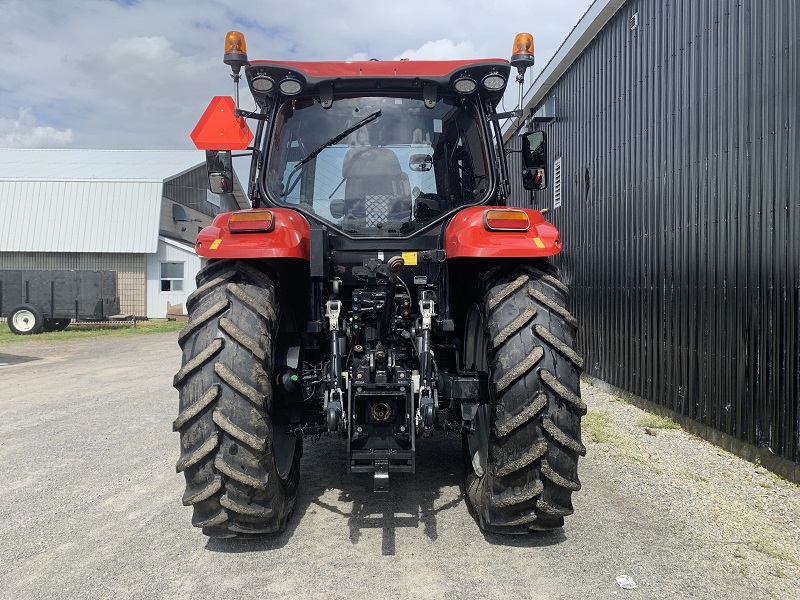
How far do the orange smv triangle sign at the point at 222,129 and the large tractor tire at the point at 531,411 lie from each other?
248 cm

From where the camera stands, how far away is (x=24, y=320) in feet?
58.0

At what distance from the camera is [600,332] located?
27.5 feet

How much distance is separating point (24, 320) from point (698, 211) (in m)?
18.0

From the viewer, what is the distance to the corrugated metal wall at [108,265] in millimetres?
22641

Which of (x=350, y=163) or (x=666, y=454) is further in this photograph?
(x=666, y=454)

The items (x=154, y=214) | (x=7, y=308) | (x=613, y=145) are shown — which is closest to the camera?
(x=613, y=145)

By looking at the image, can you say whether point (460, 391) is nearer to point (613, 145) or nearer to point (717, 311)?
point (717, 311)

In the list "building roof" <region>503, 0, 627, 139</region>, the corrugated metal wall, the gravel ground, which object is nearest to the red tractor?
the gravel ground

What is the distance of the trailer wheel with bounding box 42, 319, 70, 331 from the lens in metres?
18.2

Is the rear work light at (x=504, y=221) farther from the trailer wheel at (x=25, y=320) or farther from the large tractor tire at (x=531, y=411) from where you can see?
the trailer wheel at (x=25, y=320)

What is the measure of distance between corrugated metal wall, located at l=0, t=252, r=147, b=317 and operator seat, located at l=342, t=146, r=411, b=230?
21.0 meters

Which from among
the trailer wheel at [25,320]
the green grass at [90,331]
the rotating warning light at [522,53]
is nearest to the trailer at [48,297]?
the trailer wheel at [25,320]

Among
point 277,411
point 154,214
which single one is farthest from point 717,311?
point 154,214

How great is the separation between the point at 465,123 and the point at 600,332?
5007mm
